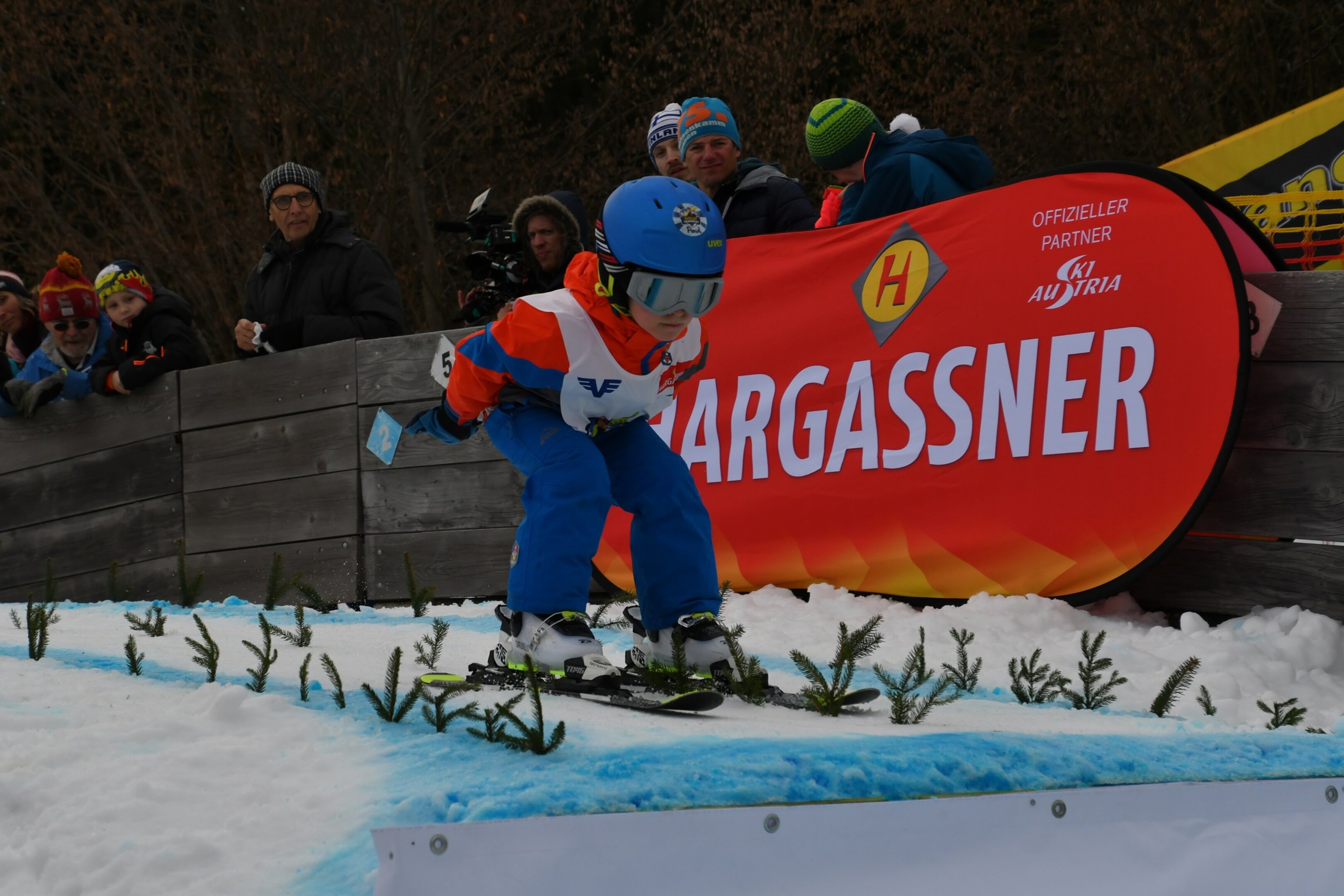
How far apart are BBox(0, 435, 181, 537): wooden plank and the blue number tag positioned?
5.30 feet

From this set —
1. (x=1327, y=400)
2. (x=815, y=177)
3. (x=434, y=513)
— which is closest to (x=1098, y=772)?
(x=1327, y=400)

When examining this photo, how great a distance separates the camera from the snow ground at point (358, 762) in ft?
6.84

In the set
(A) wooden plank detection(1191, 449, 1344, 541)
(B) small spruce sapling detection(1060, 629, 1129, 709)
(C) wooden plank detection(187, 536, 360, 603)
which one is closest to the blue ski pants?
(B) small spruce sapling detection(1060, 629, 1129, 709)

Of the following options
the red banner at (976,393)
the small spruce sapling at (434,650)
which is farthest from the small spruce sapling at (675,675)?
the red banner at (976,393)

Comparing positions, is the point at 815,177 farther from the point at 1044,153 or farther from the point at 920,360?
the point at 920,360

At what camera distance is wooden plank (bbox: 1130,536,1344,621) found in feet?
15.0

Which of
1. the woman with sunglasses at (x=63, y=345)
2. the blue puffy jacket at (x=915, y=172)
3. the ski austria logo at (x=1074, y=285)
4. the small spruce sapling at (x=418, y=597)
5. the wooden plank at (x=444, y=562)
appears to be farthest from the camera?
the woman with sunglasses at (x=63, y=345)

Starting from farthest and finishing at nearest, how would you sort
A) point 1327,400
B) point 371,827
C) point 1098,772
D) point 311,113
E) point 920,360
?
point 311,113 < point 920,360 < point 1327,400 < point 1098,772 < point 371,827

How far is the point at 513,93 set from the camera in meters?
15.3

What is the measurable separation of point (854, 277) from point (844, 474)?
0.89 m

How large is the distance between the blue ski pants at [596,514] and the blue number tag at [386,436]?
3.09m

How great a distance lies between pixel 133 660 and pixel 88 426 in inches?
221

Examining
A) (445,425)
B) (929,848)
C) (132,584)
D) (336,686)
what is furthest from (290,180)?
(929,848)

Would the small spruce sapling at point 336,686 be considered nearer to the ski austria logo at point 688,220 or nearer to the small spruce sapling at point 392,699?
the small spruce sapling at point 392,699
